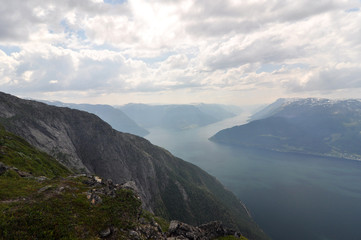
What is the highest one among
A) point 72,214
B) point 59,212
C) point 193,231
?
point 59,212

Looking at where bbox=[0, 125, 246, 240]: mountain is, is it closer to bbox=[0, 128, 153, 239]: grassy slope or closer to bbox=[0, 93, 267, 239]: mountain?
bbox=[0, 128, 153, 239]: grassy slope

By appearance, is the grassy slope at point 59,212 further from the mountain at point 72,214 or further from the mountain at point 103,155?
the mountain at point 103,155

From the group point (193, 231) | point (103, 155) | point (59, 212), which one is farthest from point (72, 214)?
point (103, 155)

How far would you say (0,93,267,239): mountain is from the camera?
11217 cm

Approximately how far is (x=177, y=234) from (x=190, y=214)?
502ft

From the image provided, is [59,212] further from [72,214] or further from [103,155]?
[103,155]

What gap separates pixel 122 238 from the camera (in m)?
23.5

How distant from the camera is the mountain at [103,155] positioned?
368 feet

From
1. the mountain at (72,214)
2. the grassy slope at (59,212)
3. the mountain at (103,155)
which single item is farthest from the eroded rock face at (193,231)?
the mountain at (103,155)

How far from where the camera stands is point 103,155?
146875 mm

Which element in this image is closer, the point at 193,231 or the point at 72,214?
the point at 72,214

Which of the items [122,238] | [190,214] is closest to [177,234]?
[122,238]

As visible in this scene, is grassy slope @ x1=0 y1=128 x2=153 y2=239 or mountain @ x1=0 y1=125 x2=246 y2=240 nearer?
grassy slope @ x1=0 y1=128 x2=153 y2=239

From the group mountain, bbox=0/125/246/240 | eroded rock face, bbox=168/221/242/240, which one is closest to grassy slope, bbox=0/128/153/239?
mountain, bbox=0/125/246/240
